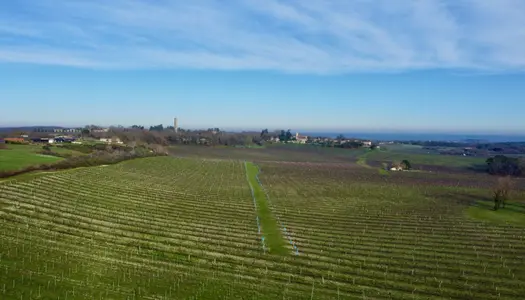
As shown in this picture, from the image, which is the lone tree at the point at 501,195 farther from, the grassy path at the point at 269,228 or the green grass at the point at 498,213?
the grassy path at the point at 269,228

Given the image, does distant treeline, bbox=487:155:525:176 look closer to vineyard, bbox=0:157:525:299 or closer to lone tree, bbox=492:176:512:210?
lone tree, bbox=492:176:512:210

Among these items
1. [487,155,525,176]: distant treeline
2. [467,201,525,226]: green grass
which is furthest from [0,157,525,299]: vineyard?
[487,155,525,176]: distant treeline

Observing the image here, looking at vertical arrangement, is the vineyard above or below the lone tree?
below

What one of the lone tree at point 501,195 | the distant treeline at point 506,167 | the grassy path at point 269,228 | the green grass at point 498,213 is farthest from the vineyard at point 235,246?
the distant treeline at point 506,167

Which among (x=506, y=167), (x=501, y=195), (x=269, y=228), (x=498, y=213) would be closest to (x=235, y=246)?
(x=269, y=228)

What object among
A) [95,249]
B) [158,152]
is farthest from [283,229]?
[158,152]

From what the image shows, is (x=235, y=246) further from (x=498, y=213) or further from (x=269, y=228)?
(x=498, y=213)

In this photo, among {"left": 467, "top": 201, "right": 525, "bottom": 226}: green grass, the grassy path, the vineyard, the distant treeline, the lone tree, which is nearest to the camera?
the vineyard
